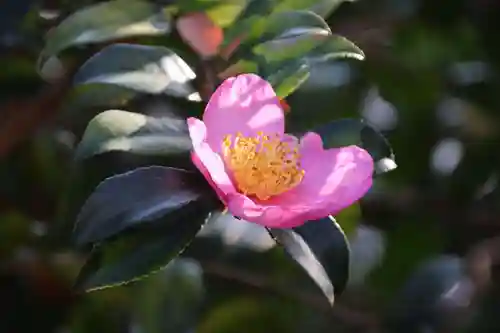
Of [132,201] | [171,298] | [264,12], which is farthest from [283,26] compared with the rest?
[171,298]

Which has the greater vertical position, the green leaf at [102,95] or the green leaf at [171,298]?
the green leaf at [102,95]

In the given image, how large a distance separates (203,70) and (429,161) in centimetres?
50

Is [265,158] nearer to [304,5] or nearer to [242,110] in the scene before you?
[242,110]

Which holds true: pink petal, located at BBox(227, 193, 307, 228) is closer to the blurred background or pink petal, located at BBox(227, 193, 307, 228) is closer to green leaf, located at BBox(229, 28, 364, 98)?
green leaf, located at BBox(229, 28, 364, 98)

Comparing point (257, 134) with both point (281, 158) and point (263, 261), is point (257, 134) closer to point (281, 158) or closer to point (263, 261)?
point (281, 158)

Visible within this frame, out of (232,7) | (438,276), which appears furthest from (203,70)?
(438,276)

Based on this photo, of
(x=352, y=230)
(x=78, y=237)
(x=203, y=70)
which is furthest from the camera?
(x=352, y=230)

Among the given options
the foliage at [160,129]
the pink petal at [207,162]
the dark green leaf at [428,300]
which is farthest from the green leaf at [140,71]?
the dark green leaf at [428,300]

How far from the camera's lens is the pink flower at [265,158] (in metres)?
0.65

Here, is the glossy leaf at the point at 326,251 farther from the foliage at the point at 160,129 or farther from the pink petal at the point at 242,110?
the pink petal at the point at 242,110

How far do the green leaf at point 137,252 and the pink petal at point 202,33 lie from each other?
0.82 feet

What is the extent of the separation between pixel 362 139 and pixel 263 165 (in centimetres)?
10

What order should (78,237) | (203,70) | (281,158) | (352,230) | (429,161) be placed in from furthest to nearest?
(429,161) < (352,230) < (203,70) < (281,158) < (78,237)

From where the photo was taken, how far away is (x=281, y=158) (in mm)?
734
